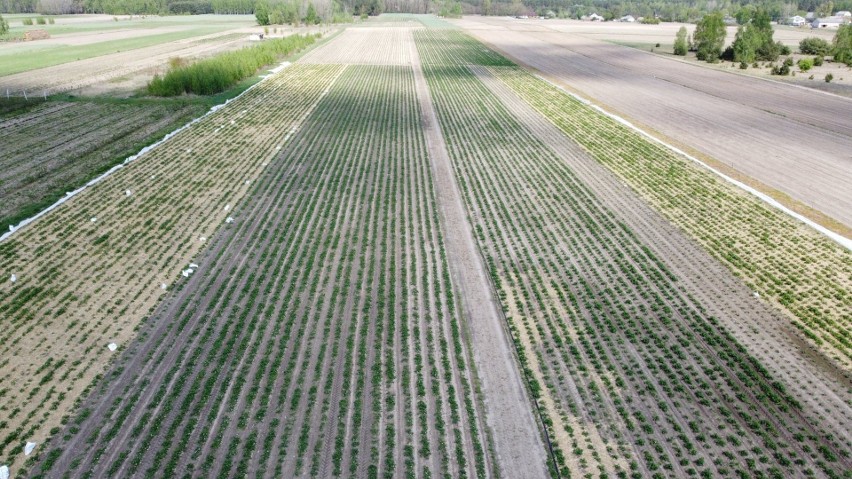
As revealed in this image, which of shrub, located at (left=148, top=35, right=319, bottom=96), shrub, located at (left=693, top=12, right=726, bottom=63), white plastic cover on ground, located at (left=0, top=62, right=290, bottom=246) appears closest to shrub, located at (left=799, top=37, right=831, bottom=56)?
shrub, located at (left=693, top=12, right=726, bottom=63)

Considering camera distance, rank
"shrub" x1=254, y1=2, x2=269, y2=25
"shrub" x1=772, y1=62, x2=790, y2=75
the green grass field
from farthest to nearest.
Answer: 1. "shrub" x1=254, y1=2, x2=269, y2=25
2. the green grass field
3. "shrub" x1=772, y1=62, x2=790, y2=75

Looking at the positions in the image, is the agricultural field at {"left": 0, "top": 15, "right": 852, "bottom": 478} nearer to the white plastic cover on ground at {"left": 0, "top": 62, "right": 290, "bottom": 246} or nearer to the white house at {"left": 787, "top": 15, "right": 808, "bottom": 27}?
the white plastic cover on ground at {"left": 0, "top": 62, "right": 290, "bottom": 246}

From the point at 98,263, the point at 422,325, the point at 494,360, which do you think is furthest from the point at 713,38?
the point at 98,263

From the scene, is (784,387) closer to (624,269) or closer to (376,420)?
(624,269)

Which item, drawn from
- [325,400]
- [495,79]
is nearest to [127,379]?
[325,400]

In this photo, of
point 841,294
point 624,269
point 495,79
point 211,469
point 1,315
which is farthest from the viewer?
point 495,79

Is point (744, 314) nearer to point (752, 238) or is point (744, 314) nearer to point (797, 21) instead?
point (752, 238)
